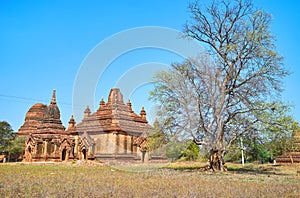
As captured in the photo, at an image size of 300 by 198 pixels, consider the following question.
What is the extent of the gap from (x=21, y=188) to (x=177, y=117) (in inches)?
484

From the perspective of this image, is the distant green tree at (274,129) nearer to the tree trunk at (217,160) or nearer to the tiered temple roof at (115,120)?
the tree trunk at (217,160)

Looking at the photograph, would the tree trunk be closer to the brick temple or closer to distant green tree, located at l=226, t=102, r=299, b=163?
distant green tree, located at l=226, t=102, r=299, b=163

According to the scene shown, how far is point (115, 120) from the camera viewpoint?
1453 inches

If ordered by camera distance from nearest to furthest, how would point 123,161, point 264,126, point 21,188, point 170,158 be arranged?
point 21,188 → point 264,126 → point 123,161 → point 170,158

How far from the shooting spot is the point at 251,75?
62.4 feet

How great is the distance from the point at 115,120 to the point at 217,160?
63.7ft

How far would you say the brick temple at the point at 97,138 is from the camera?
35.5 metres

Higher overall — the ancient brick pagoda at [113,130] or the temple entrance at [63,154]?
the ancient brick pagoda at [113,130]

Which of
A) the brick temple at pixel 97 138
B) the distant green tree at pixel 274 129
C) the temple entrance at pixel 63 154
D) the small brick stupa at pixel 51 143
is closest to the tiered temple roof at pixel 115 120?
the brick temple at pixel 97 138

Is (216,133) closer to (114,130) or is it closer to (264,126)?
(264,126)

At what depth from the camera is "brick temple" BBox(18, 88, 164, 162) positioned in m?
35.5

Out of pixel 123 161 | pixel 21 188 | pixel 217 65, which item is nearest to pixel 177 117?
pixel 217 65

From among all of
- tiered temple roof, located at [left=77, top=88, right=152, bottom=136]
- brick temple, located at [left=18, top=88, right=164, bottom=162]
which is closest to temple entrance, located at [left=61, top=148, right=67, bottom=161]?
brick temple, located at [left=18, top=88, right=164, bottom=162]

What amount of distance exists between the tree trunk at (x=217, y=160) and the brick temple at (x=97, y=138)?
568 inches
